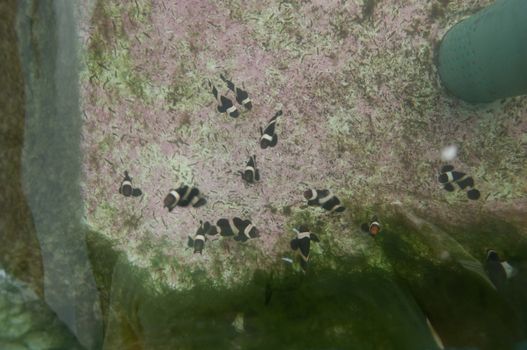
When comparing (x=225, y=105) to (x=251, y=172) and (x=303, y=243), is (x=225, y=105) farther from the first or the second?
(x=303, y=243)

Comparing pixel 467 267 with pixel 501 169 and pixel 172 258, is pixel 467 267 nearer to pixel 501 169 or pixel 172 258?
pixel 501 169

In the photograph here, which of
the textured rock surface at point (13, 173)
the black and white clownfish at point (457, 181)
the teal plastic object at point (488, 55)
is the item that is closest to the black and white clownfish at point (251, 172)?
the black and white clownfish at point (457, 181)

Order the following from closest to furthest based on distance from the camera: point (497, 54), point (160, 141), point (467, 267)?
point (497, 54) < point (467, 267) < point (160, 141)

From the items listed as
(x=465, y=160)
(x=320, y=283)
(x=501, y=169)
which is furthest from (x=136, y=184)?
(x=501, y=169)

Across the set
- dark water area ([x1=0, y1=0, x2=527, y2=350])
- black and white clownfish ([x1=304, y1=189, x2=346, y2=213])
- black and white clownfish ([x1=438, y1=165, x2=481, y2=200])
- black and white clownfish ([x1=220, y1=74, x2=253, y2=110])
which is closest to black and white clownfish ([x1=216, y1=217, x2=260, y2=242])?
dark water area ([x1=0, y1=0, x2=527, y2=350])

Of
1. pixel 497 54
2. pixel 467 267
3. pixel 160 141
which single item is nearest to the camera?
pixel 497 54

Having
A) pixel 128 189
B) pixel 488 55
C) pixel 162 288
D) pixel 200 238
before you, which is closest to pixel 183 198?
pixel 200 238
